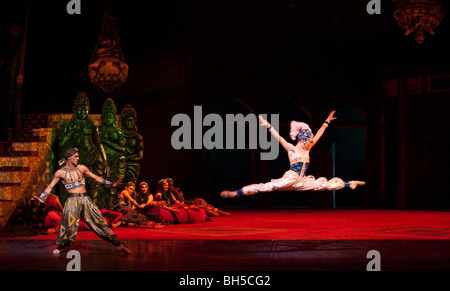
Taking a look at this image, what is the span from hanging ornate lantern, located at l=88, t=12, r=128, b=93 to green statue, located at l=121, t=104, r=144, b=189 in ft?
3.71

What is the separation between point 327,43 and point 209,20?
2.92 m

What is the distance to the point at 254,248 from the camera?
8.12 metres

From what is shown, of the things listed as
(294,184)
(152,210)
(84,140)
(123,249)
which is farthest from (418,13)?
(84,140)

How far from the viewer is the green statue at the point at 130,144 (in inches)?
497

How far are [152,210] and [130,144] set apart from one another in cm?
194

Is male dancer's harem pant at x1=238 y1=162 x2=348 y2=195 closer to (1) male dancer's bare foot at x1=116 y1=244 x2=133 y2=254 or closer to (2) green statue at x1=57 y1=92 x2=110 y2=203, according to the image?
(1) male dancer's bare foot at x1=116 y1=244 x2=133 y2=254

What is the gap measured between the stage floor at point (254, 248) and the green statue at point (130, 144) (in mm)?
2087

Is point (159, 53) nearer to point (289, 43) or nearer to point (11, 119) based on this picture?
point (289, 43)

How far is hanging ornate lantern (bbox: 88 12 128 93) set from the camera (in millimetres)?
11102

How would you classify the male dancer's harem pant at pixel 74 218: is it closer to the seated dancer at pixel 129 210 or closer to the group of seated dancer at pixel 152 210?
the group of seated dancer at pixel 152 210

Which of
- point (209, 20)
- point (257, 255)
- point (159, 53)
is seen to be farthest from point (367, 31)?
point (257, 255)

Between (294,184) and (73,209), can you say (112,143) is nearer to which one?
(294,184)

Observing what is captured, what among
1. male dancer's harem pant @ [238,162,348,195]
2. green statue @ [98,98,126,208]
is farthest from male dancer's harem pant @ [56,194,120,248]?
green statue @ [98,98,126,208]

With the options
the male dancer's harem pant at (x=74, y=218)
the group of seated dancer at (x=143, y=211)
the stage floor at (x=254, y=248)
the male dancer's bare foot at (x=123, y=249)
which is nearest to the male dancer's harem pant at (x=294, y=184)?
the stage floor at (x=254, y=248)
